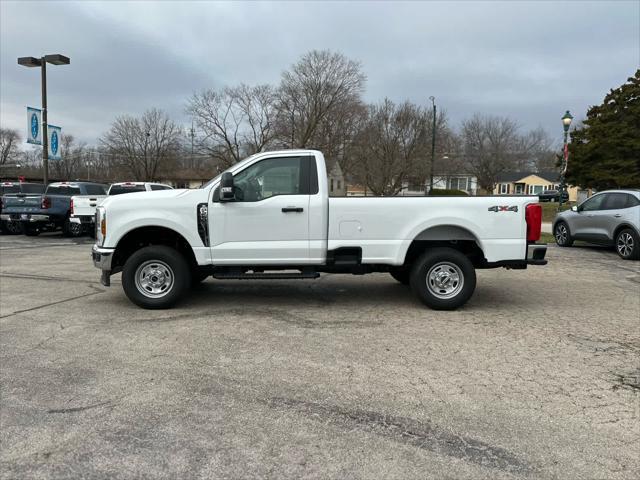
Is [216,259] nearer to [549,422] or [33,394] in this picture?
[33,394]

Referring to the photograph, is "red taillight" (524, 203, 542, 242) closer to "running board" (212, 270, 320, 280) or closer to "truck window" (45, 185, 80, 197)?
"running board" (212, 270, 320, 280)

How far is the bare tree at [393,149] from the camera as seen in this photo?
3559 centimetres

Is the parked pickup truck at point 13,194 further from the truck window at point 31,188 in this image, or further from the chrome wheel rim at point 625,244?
the chrome wheel rim at point 625,244

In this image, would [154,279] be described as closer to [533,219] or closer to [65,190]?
[533,219]

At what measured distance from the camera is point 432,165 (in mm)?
34938

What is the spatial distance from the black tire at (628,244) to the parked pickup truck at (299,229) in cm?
642

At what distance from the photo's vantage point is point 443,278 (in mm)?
6266

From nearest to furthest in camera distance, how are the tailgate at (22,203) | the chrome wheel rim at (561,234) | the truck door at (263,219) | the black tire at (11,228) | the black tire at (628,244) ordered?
the truck door at (263,219) → the black tire at (628,244) → the chrome wheel rim at (561,234) → the tailgate at (22,203) → the black tire at (11,228)

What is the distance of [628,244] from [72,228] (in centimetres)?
1646

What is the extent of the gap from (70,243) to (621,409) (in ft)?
49.6

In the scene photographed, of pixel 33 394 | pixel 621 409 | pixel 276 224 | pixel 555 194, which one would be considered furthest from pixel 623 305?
pixel 555 194

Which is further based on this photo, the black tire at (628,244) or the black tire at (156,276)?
the black tire at (628,244)

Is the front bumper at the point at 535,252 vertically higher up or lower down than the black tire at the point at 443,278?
higher up

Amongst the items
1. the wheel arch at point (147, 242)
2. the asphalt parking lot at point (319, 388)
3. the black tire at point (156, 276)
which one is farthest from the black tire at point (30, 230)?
the black tire at point (156, 276)
